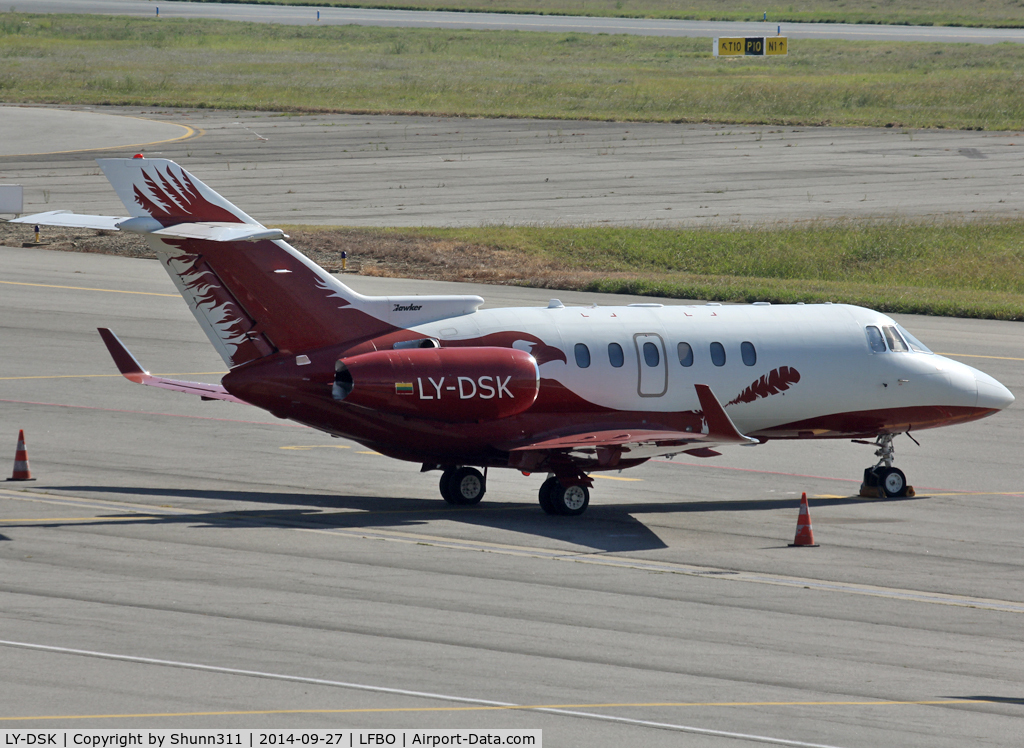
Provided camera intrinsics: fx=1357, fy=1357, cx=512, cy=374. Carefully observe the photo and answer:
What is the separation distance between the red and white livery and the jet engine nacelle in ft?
0.08

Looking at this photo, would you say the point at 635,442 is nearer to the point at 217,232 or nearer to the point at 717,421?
the point at 717,421

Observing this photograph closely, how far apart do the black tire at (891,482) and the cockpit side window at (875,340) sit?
2.27 metres

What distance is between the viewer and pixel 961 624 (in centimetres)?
1758

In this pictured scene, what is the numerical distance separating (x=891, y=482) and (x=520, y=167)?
41814 millimetres

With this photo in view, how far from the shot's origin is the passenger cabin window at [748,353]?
2477 cm

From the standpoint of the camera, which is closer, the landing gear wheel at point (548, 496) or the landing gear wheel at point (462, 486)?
the landing gear wheel at point (548, 496)

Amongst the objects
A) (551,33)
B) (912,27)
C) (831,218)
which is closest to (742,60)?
(551,33)

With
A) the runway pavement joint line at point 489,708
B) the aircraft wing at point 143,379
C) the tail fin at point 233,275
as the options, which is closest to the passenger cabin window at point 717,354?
the tail fin at point 233,275

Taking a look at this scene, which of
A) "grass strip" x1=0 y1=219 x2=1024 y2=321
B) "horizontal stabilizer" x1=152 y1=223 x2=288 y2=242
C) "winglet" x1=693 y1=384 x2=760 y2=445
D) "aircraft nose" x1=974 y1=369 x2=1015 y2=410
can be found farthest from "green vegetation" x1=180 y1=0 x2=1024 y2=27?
"horizontal stabilizer" x1=152 y1=223 x2=288 y2=242

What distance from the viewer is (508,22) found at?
139125 mm

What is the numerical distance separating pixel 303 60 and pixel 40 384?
7637cm

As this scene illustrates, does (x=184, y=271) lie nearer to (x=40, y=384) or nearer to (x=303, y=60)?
(x=40, y=384)

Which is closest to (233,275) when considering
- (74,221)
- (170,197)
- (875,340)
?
(170,197)

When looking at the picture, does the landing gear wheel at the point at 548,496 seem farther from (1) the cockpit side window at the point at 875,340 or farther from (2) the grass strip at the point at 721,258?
(2) the grass strip at the point at 721,258
